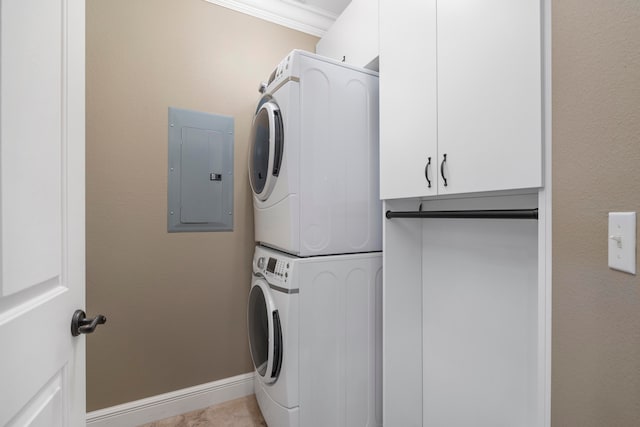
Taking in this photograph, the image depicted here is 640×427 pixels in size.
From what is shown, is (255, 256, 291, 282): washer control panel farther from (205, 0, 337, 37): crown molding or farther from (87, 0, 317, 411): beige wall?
(205, 0, 337, 37): crown molding

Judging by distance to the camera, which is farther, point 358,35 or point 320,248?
point 358,35

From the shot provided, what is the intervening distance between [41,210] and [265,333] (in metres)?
1.17

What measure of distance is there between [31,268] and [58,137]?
33 centimetres

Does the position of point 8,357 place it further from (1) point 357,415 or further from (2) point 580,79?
(1) point 357,415

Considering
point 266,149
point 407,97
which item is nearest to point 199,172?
point 266,149

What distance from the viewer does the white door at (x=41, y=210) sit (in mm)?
498

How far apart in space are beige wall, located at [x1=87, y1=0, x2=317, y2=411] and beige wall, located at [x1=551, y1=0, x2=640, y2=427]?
176 cm

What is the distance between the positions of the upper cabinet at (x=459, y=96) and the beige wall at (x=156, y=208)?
1.13 m

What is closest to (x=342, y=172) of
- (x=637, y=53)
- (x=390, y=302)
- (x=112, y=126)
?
(x=390, y=302)

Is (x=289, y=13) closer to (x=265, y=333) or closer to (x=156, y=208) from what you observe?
(x=156, y=208)

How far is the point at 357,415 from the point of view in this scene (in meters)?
1.50

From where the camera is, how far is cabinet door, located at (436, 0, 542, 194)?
0.82 metres

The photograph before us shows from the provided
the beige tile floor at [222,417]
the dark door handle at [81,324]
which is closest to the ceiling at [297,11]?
the dark door handle at [81,324]

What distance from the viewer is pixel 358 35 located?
1.70 meters
